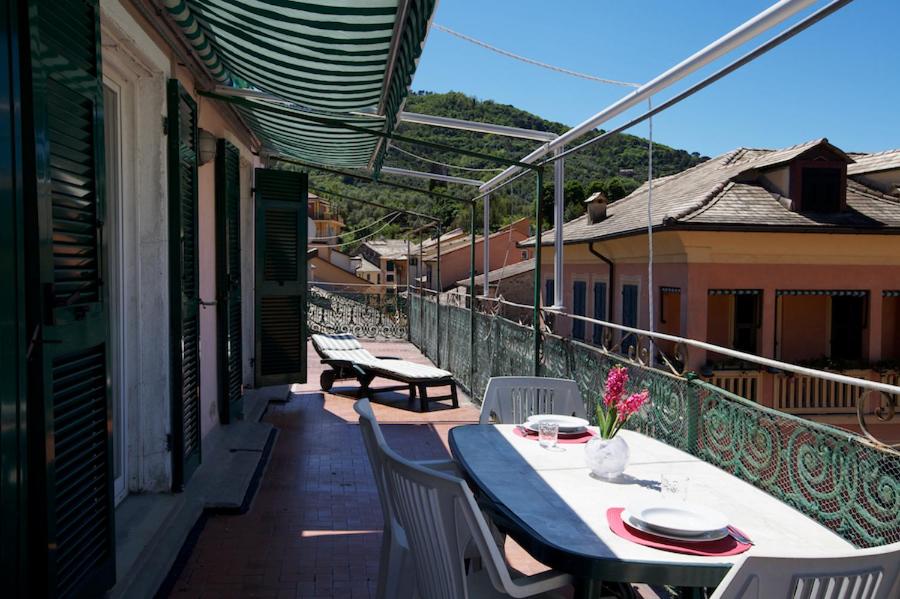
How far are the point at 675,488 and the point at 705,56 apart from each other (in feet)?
6.80

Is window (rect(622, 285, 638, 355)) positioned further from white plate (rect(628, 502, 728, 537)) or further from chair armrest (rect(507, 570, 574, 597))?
chair armrest (rect(507, 570, 574, 597))

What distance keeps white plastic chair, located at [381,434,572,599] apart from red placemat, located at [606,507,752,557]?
10.4 inches

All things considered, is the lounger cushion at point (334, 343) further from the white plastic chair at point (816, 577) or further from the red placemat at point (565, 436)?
the white plastic chair at point (816, 577)

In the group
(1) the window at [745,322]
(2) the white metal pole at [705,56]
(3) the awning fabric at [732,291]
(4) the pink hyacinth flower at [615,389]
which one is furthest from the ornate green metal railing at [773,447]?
(1) the window at [745,322]

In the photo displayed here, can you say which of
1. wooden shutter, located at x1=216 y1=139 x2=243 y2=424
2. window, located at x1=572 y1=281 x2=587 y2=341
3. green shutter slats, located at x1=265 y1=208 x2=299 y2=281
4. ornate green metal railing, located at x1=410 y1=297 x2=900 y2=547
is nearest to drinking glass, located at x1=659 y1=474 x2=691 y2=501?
ornate green metal railing, located at x1=410 y1=297 x2=900 y2=547

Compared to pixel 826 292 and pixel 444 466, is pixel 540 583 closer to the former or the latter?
pixel 444 466

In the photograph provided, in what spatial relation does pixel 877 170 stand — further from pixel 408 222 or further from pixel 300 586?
pixel 408 222

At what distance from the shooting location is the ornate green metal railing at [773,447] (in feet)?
8.57

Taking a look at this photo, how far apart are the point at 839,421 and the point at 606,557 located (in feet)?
53.8

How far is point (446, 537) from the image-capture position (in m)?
2.38

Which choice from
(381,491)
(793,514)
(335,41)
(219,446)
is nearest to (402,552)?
(381,491)

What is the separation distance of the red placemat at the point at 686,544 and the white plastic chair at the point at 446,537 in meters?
0.26

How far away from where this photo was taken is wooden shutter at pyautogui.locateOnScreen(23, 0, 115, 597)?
2.26 metres

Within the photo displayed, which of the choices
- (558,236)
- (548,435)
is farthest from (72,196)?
(558,236)
